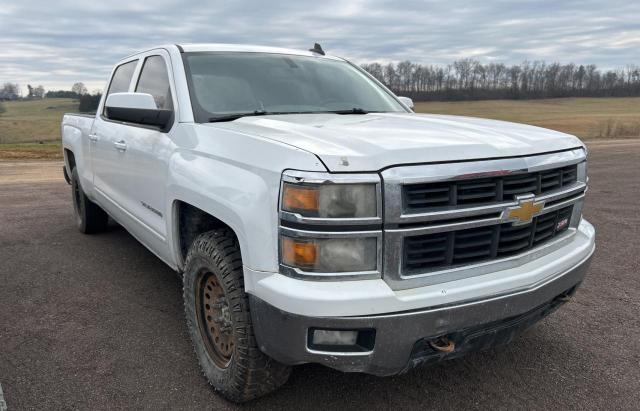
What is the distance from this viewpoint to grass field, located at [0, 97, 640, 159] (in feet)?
104

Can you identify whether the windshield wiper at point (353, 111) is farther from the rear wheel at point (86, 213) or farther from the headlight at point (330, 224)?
the rear wheel at point (86, 213)

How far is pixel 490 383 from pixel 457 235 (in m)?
1.11

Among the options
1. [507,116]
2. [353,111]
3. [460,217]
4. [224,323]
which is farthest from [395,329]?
[507,116]

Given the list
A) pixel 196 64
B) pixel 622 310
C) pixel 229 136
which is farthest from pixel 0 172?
pixel 622 310

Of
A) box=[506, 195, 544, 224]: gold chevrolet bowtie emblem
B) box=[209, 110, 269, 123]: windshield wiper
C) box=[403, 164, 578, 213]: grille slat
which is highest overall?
box=[209, 110, 269, 123]: windshield wiper

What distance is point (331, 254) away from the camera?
209cm

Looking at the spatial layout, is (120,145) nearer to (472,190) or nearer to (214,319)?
(214,319)

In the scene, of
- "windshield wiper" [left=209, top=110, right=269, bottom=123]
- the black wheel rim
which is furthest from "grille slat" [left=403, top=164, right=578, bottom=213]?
"windshield wiper" [left=209, top=110, right=269, bottom=123]

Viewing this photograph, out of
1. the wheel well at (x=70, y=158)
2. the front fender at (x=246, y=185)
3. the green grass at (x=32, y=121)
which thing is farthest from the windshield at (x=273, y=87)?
the green grass at (x=32, y=121)

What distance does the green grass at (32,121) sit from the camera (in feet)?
139

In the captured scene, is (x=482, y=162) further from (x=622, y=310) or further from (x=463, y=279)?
(x=622, y=310)

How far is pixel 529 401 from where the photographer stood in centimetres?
270

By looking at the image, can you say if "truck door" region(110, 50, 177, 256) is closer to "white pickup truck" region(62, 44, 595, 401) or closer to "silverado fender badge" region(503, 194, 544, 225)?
"white pickup truck" region(62, 44, 595, 401)

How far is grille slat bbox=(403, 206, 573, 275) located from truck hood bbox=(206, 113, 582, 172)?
0.33m
